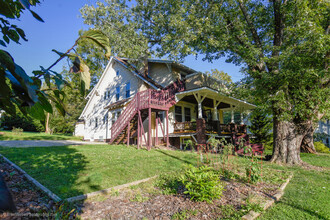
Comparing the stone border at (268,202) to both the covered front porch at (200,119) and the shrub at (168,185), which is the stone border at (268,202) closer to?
the shrub at (168,185)

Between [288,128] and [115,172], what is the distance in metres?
8.74

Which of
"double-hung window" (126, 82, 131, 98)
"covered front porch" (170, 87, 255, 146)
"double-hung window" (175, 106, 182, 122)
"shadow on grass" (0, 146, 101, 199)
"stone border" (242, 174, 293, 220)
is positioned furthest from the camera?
"double-hung window" (126, 82, 131, 98)

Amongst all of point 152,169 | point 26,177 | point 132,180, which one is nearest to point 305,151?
point 152,169

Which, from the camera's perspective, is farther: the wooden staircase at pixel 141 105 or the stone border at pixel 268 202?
the wooden staircase at pixel 141 105

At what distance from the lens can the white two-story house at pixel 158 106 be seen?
46.4 feet

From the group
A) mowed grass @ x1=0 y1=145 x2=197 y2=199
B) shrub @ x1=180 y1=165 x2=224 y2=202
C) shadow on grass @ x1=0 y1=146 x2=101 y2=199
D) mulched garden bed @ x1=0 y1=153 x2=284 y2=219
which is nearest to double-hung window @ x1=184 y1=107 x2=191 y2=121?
mowed grass @ x1=0 y1=145 x2=197 y2=199

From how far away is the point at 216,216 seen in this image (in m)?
3.65

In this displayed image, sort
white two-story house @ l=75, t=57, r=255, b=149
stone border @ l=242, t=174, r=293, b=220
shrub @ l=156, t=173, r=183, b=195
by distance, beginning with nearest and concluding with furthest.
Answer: stone border @ l=242, t=174, r=293, b=220 < shrub @ l=156, t=173, r=183, b=195 < white two-story house @ l=75, t=57, r=255, b=149

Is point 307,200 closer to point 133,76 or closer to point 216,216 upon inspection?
point 216,216

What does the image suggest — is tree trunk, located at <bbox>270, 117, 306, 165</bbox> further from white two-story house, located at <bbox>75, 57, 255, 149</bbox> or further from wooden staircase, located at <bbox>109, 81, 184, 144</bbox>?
wooden staircase, located at <bbox>109, 81, 184, 144</bbox>

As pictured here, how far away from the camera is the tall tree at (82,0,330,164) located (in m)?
8.29

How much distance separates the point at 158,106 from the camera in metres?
13.6

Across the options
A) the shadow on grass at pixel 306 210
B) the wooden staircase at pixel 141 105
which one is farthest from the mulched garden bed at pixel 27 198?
the wooden staircase at pixel 141 105

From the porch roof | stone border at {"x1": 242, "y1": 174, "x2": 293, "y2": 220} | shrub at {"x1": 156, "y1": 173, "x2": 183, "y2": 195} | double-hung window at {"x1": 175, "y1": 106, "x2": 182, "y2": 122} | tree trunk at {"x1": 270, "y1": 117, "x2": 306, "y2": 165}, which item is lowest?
stone border at {"x1": 242, "y1": 174, "x2": 293, "y2": 220}
